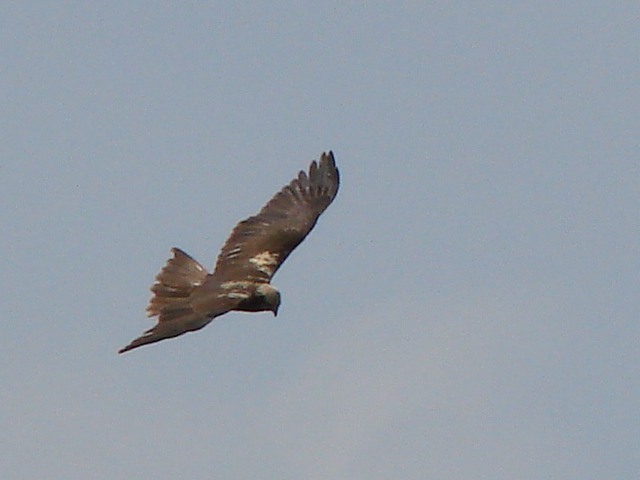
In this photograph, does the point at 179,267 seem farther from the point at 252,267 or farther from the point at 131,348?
the point at 131,348

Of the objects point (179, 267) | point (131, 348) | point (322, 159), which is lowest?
point (131, 348)

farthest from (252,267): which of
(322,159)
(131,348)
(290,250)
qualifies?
(131,348)

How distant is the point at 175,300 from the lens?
22719 mm

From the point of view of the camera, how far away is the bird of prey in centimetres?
2170

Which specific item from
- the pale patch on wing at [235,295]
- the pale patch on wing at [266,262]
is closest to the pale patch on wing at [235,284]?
the pale patch on wing at [235,295]

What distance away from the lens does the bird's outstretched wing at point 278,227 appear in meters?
24.0

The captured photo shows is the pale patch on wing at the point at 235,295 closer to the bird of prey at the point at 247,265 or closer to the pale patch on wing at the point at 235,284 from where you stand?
the bird of prey at the point at 247,265

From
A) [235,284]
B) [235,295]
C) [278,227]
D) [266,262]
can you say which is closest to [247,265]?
[266,262]

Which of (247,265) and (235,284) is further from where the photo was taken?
A: (247,265)

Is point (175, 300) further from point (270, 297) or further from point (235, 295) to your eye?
point (270, 297)

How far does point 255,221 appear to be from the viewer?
24953 millimetres

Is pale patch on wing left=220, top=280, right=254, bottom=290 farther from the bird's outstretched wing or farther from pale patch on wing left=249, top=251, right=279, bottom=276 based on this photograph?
pale patch on wing left=249, top=251, right=279, bottom=276

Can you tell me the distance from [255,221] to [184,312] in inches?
147

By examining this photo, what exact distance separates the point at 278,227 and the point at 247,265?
3.69ft
